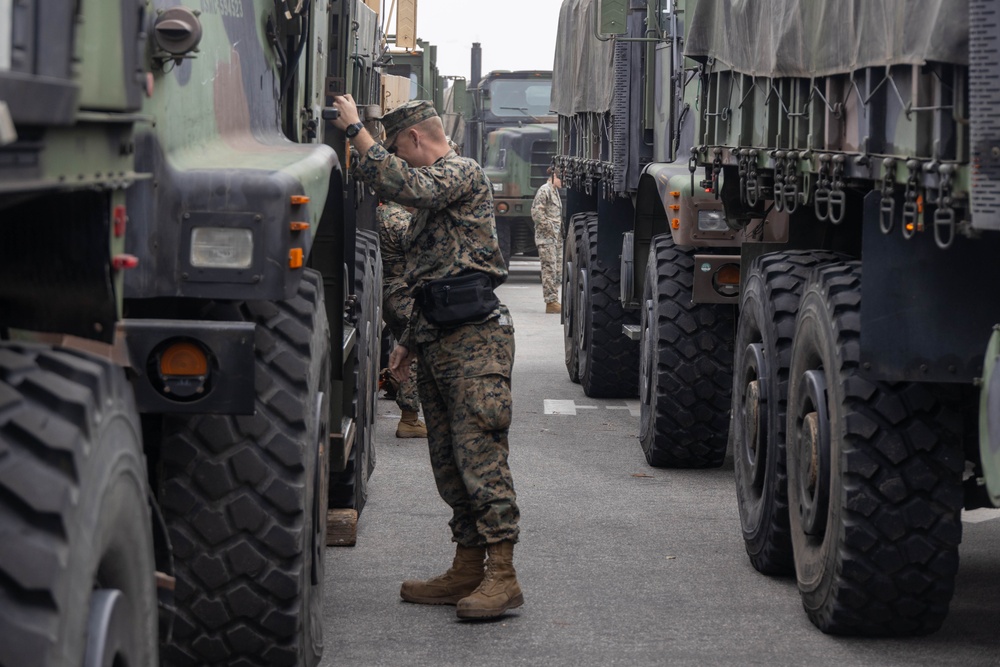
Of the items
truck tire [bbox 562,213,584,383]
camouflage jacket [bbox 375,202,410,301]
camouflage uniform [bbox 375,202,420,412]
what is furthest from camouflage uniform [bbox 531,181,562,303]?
camouflage jacket [bbox 375,202,410,301]

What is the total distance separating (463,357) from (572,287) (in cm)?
767

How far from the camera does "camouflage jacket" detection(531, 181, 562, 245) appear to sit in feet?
65.0

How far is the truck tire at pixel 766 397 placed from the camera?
6.25 m

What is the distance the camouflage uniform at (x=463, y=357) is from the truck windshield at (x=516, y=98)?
20.0 meters

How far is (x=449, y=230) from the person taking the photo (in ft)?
19.6

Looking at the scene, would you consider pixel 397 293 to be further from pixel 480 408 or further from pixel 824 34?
pixel 824 34

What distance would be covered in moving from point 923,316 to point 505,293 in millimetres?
17826

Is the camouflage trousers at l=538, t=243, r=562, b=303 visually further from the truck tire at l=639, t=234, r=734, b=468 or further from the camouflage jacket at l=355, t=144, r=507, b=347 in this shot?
the camouflage jacket at l=355, t=144, r=507, b=347

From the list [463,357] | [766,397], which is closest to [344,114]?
[463,357]

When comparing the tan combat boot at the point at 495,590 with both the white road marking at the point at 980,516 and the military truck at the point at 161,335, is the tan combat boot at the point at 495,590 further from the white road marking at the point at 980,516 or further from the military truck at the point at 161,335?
the white road marking at the point at 980,516

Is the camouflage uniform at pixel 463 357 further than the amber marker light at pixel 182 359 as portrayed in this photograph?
Yes

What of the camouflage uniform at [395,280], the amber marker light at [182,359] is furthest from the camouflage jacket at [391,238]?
the amber marker light at [182,359]

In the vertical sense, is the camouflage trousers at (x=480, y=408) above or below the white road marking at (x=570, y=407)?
above

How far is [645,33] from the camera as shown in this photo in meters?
10.9
